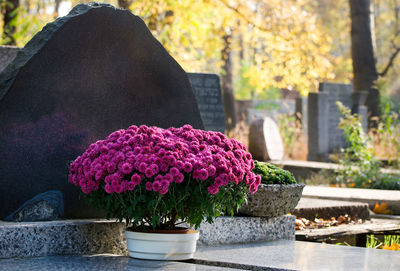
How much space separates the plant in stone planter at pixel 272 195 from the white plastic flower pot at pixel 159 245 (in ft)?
3.55

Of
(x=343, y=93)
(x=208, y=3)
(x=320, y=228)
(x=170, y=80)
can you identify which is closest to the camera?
(x=170, y=80)

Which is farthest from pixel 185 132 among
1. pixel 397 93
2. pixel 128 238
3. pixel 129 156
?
pixel 397 93

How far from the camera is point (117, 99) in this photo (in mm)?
5039

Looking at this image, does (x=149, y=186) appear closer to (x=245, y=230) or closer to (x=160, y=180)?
(x=160, y=180)

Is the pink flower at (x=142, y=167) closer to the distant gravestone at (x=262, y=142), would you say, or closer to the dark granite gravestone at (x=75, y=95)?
the dark granite gravestone at (x=75, y=95)

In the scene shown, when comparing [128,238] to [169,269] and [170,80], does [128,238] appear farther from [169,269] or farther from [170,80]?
[170,80]

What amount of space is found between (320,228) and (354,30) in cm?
1550

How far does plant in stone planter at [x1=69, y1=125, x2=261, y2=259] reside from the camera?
→ 3.85 metres

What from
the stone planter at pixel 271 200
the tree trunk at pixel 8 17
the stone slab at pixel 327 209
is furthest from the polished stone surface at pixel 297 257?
the tree trunk at pixel 8 17

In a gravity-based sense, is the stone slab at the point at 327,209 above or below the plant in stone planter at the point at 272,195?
below

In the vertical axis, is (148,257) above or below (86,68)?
below

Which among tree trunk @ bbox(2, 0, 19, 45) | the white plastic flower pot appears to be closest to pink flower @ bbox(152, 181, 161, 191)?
the white plastic flower pot

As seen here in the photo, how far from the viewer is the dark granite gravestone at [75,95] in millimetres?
4539

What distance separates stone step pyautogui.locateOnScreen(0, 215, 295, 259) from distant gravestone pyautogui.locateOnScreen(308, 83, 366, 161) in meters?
12.3
